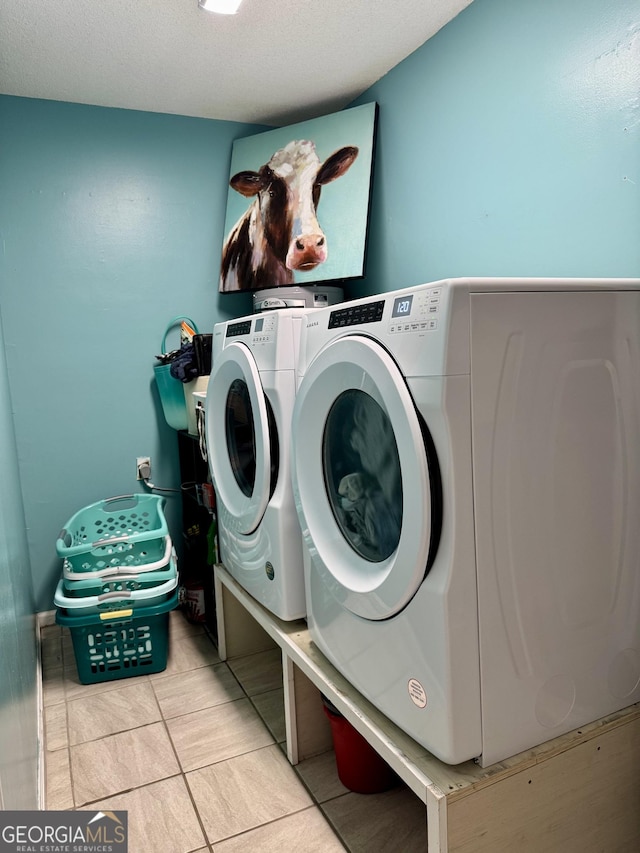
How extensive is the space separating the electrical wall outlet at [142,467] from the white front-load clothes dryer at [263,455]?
97 cm

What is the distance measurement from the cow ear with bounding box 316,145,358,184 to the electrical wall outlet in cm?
164

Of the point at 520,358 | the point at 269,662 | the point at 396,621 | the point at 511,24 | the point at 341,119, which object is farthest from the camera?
the point at 341,119

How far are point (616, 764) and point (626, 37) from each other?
1789 millimetres

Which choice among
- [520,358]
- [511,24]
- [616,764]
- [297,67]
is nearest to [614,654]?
[616,764]

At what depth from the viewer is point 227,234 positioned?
3082mm

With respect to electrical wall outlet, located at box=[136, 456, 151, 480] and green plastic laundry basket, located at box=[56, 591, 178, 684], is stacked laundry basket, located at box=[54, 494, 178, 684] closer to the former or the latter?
green plastic laundry basket, located at box=[56, 591, 178, 684]

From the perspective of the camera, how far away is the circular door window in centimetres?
131

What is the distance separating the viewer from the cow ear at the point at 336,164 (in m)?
2.76

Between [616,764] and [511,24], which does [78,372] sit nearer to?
[511,24]

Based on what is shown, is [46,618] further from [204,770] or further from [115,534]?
[204,770]

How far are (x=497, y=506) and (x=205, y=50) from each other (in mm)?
2208

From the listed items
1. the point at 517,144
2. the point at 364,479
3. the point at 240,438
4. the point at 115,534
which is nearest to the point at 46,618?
the point at 115,534
